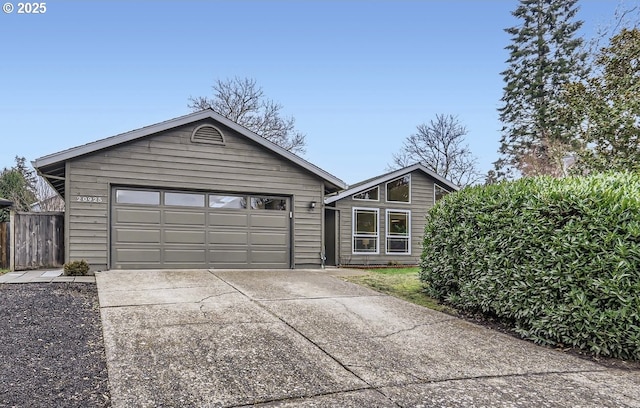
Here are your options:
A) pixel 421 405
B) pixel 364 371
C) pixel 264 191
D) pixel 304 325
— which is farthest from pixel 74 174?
pixel 421 405

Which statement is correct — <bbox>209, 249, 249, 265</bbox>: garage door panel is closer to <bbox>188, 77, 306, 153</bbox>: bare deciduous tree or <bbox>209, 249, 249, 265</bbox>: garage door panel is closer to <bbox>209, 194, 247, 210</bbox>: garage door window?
<bbox>209, 194, 247, 210</bbox>: garage door window

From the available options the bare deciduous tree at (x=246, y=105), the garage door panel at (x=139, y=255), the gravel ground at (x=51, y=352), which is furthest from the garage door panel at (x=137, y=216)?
the bare deciduous tree at (x=246, y=105)

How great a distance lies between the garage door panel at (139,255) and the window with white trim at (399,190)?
9.00m

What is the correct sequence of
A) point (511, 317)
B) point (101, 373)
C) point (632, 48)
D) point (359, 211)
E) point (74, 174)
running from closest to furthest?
point (101, 373) → point (511, 317) → point (74, 174) → point (632, 48) → point (359, 211)

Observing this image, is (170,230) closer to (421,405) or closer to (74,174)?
(74,174)

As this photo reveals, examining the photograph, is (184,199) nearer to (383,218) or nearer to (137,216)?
(137,216)

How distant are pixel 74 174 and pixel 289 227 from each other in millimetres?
5118

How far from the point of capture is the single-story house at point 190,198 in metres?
9.02

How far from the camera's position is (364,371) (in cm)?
360

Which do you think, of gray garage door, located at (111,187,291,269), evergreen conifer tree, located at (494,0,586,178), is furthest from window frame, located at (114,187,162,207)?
evergreen conifer tree, located at (494,0,586,178)

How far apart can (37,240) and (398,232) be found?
1159 cm

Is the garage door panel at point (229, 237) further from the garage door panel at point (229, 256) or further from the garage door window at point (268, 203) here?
the garage door window at point (268, 203)

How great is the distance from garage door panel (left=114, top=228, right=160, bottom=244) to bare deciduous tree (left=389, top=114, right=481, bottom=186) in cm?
2139

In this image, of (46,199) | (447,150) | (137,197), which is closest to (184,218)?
(137,197)
